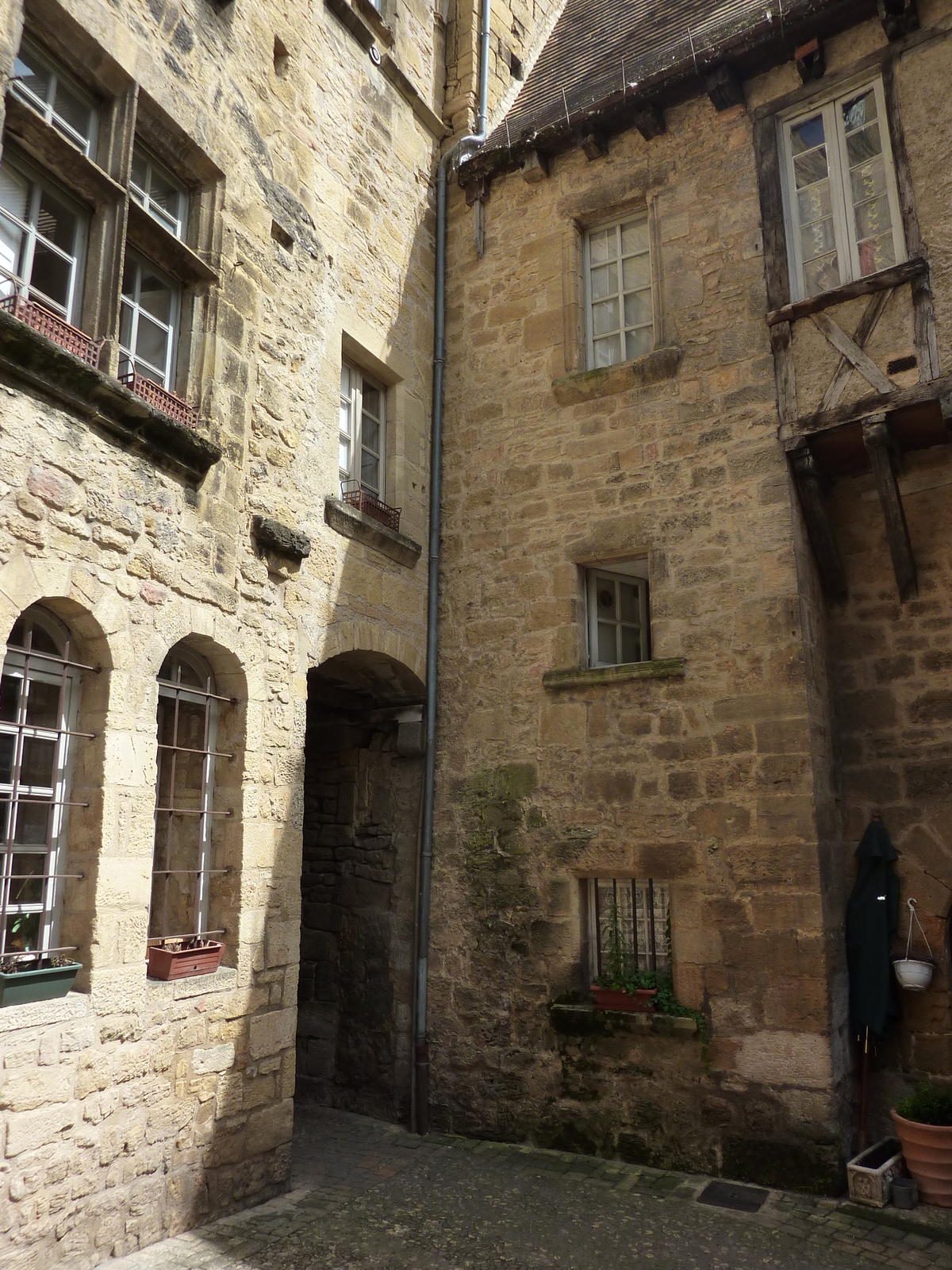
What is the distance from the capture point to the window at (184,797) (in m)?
4.97

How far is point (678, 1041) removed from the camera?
5.64 m

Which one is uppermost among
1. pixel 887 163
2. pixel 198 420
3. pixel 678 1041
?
pixel 887 163

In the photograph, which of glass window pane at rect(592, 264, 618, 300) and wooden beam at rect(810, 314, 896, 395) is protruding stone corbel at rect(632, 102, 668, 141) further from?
wooden beam at rect(810, 314, 896, 395)

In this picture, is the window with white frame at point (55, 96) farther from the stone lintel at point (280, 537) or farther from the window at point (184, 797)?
the window at point (184, 797)

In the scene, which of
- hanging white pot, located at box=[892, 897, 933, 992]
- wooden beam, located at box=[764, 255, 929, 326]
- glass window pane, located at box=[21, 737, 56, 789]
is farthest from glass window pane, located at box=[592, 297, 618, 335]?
glass window pane, located at box=[21, 737, 56, 789]

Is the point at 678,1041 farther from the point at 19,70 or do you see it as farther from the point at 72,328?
the point at 19,70

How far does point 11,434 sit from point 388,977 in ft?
14.5

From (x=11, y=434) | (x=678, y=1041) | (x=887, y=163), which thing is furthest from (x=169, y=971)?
(x=887, y=163)

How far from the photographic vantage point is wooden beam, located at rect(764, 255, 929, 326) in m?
5.54

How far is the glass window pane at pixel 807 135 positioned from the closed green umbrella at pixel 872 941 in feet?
13.8

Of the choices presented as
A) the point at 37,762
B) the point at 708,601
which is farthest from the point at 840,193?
the point at 37,762

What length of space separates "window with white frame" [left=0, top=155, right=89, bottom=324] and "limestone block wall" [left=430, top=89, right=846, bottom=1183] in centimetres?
320

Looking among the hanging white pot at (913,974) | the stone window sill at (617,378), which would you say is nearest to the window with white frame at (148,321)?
the stone window sill at (617,378)

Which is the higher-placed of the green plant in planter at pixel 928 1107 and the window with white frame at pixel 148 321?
the window with white frame at pixel 148 321
